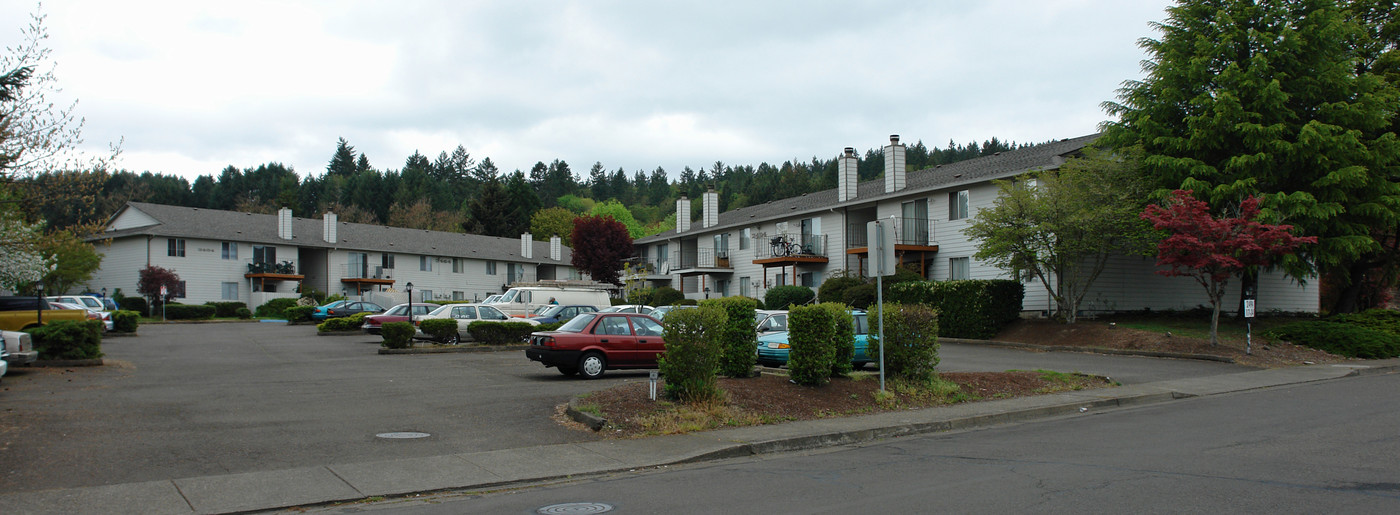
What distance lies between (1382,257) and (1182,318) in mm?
7590

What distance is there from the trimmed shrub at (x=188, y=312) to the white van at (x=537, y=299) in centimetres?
2268

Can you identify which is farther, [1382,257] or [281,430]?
[1382,257]

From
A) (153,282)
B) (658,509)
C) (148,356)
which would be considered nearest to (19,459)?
(658,509)

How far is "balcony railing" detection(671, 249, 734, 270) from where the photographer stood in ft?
157

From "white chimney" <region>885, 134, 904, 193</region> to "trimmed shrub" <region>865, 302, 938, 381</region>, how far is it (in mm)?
24449

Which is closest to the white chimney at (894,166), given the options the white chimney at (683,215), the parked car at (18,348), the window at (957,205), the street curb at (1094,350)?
the window at (957,205)

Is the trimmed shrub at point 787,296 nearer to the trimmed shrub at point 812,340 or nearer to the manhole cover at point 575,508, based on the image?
the trimmed shrub at point 812,340

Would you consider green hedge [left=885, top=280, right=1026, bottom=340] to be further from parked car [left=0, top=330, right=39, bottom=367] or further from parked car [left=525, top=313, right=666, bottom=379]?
parked car [left=0, top=330, right=39, bottom=367]

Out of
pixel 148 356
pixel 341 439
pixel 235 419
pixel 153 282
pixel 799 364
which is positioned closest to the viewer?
pixel 341 439

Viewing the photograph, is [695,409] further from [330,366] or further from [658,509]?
[330,366]

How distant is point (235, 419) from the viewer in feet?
37.7

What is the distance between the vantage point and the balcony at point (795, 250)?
1591 inches

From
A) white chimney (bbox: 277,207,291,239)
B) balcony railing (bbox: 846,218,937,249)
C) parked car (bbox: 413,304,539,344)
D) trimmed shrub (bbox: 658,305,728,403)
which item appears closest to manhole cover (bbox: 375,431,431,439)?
trimmed shrub (bbox: 658,305,728,403)

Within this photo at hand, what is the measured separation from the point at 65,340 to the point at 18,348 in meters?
1.81
